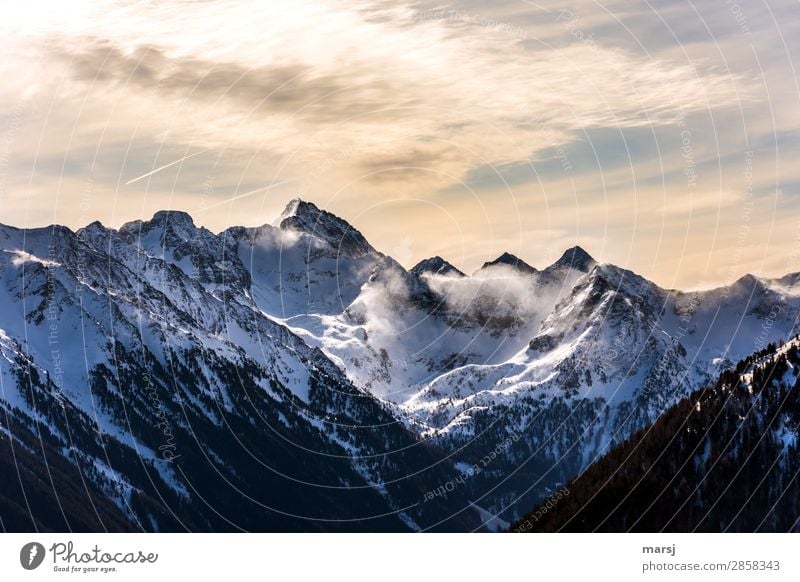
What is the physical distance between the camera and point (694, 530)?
155 meters

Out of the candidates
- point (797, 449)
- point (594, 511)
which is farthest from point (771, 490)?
point (594, 511)

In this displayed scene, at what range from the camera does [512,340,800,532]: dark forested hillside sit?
157m

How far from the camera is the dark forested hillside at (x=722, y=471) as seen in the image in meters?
157

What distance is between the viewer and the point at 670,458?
16650cm

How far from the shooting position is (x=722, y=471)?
162000 millimetres
